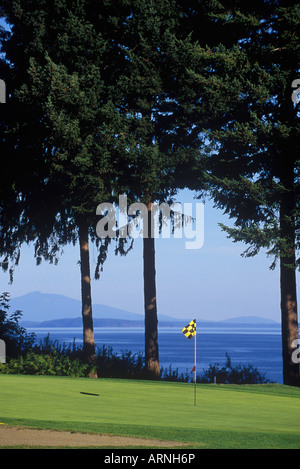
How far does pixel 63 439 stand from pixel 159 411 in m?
3.69

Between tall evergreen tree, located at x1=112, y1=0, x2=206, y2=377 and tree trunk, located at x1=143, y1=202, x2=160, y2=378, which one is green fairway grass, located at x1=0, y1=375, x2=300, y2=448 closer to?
tree trunk, located at x1=143, y1=202, x2=160, y2=378

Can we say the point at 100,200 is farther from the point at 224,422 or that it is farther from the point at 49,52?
the point at 224,422

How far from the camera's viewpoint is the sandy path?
950 cm

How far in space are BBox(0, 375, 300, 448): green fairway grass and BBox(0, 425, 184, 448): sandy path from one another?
297 millimetres

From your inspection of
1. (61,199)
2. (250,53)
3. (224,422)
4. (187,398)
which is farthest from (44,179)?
(224,422)

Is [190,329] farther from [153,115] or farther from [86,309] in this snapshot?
[153,115]

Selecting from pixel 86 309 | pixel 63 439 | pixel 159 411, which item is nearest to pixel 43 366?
pixel 86 309

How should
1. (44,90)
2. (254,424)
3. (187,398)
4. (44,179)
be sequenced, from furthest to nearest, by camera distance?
1. (44,179)
2. (44,90)
3. (187,398)
4. (254,424)

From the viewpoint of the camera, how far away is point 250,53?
2450 centimetres

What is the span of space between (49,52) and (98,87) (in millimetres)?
2836

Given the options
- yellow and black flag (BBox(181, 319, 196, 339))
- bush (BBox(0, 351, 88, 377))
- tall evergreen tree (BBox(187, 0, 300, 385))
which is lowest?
bush (BBox(0, 351, 88, 377))

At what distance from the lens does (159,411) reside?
1314 cm

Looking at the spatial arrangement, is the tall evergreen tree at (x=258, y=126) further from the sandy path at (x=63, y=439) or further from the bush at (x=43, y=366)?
the sandy path at (x=63, y=439)

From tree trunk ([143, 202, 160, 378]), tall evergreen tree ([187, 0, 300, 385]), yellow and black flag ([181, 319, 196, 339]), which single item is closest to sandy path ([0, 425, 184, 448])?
yellow and black flag ([181, 319, 196, 339])
